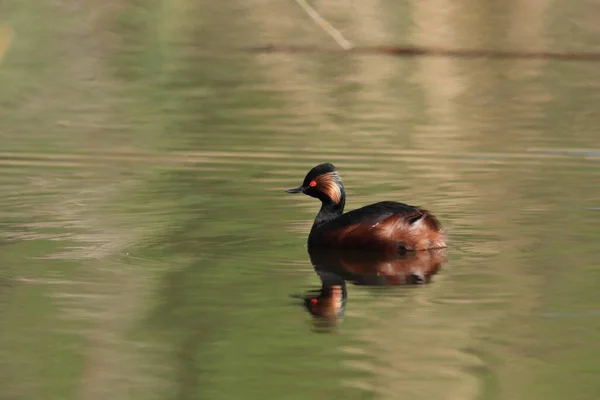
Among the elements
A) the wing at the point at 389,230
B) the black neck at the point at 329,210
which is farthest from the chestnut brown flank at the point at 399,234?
the black neck at the point at 329,210

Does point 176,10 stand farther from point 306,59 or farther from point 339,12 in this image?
point 306,59

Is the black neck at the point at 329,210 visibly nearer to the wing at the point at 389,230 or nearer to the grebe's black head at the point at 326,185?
the grebe's black head at the point at 326,185

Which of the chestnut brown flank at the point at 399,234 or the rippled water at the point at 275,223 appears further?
the chestnut brown flank at the point at 399,234

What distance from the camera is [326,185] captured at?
1091 cm

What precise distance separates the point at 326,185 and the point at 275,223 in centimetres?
65

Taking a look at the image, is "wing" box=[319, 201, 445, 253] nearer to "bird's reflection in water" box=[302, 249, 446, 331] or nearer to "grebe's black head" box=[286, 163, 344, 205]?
"bird's reflection in water" box=[302, 249, 446, 331]

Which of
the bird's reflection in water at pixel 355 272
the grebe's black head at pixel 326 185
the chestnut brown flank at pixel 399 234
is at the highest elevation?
the grebe's black head at pixel 326 185

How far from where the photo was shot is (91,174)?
13.5 metres

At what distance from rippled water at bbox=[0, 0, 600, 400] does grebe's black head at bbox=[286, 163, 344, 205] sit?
1.11 ft

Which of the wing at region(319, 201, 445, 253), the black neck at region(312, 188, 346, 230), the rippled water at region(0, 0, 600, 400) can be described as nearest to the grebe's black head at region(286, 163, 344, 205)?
the black neck at region(312, 188, 346, 230)

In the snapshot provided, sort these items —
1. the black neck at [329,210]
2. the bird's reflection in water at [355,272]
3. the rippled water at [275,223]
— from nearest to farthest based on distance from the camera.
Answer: the rippled water at [275,223] < the bird's reflection in water at [355,272] < the black neck at [329,210]

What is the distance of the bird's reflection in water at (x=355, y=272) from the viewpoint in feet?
28.3

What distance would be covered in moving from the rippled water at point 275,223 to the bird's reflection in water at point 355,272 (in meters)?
0.10

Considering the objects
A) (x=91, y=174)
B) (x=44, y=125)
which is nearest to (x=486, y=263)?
(x=91, y=174)
